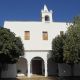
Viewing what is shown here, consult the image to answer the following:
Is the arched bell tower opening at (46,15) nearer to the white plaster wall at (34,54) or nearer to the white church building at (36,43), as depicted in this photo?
the white church building at (36,43)

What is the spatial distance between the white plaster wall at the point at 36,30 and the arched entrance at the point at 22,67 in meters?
2.15

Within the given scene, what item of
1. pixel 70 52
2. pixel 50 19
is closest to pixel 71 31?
pixel 70 52

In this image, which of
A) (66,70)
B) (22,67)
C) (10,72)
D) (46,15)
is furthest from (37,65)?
(46,15)

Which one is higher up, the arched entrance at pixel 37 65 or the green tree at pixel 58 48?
the green tree at pixel 58 48

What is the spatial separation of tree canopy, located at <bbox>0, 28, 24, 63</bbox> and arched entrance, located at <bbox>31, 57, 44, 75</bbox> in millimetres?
7122

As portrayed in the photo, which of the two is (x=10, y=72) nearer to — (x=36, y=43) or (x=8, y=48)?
(x=36, y=43)

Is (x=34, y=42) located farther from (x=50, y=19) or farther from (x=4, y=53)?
(x=4, y=53)

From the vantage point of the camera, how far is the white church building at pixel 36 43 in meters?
45.8

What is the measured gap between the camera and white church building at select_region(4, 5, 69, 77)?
45.8m

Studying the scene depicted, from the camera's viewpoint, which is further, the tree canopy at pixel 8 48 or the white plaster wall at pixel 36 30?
the white plaster wall at pixel 36 30

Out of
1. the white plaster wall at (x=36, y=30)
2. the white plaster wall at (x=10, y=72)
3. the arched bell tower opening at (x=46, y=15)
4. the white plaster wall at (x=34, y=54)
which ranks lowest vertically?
the white plaster wall at (x=10, y=72)

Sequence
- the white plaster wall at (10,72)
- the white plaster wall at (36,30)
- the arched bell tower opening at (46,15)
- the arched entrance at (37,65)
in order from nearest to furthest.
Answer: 1. the white plaster wall at (10,72)
2. the white plaster wall at (36,30)
3. the arched entrance at (37,65)
4. the arched bell tower opening at (46,15)

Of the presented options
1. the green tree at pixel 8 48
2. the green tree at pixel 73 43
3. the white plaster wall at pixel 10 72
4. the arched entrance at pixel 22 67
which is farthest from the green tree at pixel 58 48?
the white plaster wall at pixel 10 72

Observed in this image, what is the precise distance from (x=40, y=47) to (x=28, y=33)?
9.52 ft
